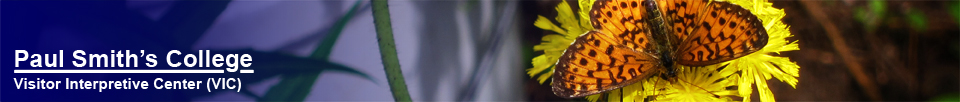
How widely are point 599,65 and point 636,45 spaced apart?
2 centimetres

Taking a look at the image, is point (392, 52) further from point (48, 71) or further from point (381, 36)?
point (48, 71)

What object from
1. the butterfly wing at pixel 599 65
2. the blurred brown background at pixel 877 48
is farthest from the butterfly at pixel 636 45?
the blurred brown background at pixel 877 48

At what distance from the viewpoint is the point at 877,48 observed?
37 centimetres

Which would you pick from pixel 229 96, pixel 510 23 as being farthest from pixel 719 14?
pixel 229 96

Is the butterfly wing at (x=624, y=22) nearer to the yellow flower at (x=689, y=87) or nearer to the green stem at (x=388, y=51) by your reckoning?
the yellow flower at (x=689, y=87)

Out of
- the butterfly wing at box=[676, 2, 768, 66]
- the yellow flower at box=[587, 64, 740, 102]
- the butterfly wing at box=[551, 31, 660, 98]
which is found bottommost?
Result: the yellow flower at box=[587, 64, 740, 102]

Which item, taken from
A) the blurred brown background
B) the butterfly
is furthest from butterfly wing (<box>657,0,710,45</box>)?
the blurred brown background

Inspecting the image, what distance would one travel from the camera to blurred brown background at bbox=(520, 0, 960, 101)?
36 cm

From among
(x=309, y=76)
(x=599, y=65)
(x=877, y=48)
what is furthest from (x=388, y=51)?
(x=877, y=48)

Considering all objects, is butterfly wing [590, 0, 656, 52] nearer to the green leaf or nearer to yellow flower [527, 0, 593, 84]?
yellow flower [527, 0, 593, 84]

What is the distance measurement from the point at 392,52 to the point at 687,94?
0.65ft

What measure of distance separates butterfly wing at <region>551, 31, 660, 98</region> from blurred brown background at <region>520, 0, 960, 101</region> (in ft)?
0.42

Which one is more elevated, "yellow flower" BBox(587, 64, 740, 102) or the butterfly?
the butterfly

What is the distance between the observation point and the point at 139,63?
34 centimetres
